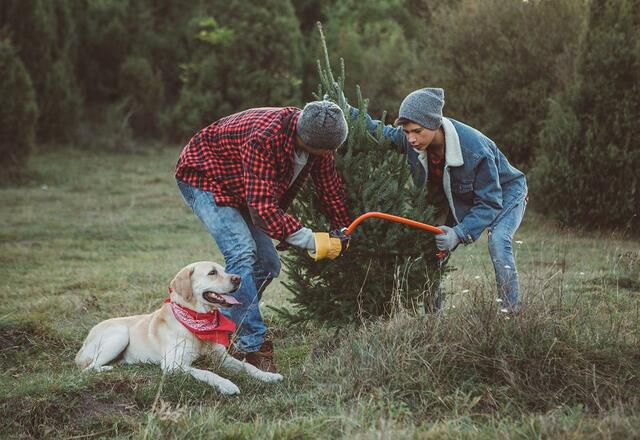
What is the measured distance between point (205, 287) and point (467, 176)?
2324 millimetres

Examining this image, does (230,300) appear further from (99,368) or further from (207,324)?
(99,368)

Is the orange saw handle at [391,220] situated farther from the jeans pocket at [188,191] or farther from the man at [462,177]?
the jeans pocket at [188,191]

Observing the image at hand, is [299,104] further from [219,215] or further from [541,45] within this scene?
[219,215]

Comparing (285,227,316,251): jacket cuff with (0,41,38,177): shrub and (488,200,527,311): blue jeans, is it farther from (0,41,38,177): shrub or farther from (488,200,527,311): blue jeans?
(0,41,38,177): shrub

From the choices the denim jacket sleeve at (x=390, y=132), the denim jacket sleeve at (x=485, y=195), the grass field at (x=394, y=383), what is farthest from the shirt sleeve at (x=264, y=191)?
the denim jacket sleeve at (x=485, y=195)

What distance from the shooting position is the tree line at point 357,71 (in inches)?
492

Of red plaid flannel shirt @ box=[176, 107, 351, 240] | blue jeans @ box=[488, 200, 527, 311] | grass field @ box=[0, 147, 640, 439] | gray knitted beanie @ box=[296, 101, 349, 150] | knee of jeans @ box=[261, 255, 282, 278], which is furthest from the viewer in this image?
knee of jeans @ box=[261, 255, 282, 278]

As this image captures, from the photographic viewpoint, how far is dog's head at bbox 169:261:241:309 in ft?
18.5

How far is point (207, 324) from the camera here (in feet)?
19.0

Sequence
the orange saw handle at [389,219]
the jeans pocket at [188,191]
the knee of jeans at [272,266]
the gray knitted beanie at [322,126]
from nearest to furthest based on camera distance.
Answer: the gray knitted beanie at [322,126], the orange saw handle at [389,219], the jeans pocket at [188,191], the knee of jeans at [272,266]

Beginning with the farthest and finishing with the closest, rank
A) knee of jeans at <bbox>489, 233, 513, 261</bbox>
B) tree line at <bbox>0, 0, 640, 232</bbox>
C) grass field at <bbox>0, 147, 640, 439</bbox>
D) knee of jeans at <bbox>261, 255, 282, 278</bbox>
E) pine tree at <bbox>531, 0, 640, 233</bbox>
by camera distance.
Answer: tree line at <bbox>0, 0, 640, 232</bbox>, pine tree at <bbox>531, 0, 640, 233</bbox>, knee of jeans at <bbox>261, 255, 282, 278</bbox>, knee of jeans at <bbox>489, 233, 513, 261</bbox>, grass field at <bbox>0, 147, 640, 439</bbox>

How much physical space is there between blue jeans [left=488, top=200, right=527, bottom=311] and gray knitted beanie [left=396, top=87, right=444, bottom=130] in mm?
1036

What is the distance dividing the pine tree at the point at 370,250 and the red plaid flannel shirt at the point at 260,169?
0.58 ft

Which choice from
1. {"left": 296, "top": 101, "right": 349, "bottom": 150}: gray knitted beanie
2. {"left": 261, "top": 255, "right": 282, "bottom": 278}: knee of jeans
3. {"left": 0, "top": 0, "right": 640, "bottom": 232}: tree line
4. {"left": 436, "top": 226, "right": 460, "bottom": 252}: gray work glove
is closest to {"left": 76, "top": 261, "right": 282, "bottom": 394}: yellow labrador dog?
{"left": 261, "top": 255, "right": 282, "bottom": 278}: knee of jeans
